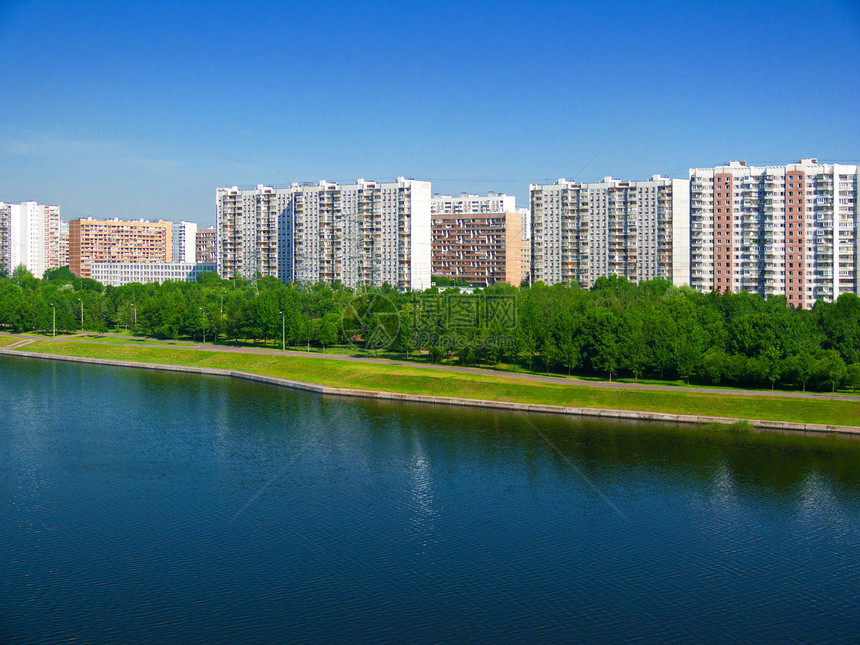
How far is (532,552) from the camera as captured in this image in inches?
631

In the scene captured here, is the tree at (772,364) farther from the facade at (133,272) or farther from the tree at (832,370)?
the facade at (133,272)

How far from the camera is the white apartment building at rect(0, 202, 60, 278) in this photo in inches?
4139

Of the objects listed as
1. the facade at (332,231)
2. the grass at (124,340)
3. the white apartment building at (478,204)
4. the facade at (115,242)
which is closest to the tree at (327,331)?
the grass at (124,340)

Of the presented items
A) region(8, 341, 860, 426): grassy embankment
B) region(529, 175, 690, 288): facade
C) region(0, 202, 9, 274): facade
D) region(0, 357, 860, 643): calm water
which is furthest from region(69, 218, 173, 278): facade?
region(0, 357, 860, 643): calm water

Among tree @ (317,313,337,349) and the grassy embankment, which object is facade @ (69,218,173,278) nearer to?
the grassy embankment

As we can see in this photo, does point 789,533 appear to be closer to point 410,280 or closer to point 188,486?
point 188,486

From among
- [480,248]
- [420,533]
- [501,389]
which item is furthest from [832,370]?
[480,248]

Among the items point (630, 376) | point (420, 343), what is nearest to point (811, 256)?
point (630, 376)

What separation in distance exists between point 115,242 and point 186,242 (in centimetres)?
1535

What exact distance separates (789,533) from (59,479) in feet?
56.9

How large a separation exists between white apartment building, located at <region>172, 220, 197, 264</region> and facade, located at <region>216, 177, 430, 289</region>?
146ft

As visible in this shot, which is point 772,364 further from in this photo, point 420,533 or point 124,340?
point 124,340

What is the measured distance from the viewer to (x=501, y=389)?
3256cm

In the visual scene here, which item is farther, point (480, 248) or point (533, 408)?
point (480, 248)
